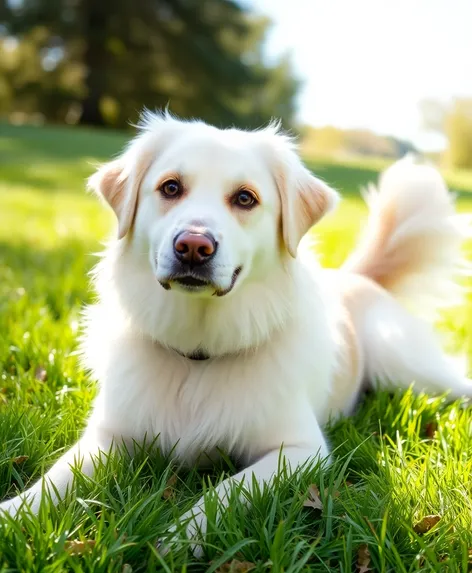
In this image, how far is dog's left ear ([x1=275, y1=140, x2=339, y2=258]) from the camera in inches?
116

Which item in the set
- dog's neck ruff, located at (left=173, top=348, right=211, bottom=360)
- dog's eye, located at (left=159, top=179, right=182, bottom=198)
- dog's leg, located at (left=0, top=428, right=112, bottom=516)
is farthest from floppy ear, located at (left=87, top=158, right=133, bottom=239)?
dog's leg, located at (left=0, top=428, right=112, bottom=516)

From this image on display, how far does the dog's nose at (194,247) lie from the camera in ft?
8.00

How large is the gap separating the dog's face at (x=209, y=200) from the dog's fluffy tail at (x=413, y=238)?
131cm

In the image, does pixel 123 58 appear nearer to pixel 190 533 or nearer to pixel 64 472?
pixel 64 472

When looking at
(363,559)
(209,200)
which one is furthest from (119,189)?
(363,559)

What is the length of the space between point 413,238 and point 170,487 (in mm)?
2520

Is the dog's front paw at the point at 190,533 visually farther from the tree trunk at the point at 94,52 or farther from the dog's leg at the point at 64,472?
the tree trunk at the point at 94,52

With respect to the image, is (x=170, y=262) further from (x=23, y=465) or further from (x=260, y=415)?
(x=23, y=465)

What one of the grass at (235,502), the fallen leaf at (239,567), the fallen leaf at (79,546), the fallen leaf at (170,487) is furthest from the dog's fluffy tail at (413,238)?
the fallen leaf at (79,546)

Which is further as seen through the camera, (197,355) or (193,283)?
(197,355)

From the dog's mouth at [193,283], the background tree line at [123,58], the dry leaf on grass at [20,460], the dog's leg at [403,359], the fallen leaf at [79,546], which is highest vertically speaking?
the background tree line at [123,58]

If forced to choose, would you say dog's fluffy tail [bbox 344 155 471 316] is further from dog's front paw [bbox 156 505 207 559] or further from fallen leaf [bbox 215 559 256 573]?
fallen leaf [bbox 215 559 256 573]

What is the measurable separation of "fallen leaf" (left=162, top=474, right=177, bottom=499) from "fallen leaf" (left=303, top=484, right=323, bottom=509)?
52 cm

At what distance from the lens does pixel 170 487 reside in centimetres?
256
